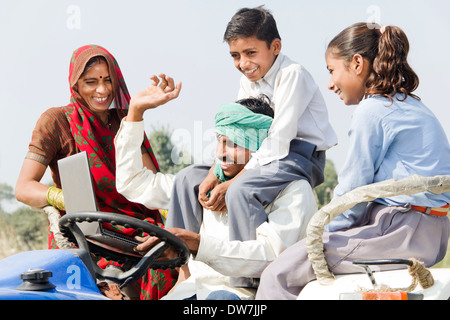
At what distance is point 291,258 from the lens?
8.88 ft

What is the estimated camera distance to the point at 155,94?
3.57m

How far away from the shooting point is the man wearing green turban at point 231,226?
299 centimetres

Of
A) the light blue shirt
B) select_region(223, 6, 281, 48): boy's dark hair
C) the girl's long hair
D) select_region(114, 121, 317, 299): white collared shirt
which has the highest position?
select_region(223, 6, 281, 48): boy's dark hair

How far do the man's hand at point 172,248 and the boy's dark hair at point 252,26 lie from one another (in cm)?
134

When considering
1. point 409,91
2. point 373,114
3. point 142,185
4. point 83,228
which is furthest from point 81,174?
point 409,91

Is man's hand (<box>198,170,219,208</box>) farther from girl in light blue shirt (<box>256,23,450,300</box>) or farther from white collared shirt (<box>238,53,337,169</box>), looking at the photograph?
girl in light blue shirt (<box>256,23,450,300</box>)

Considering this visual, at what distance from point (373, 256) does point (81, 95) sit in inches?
101

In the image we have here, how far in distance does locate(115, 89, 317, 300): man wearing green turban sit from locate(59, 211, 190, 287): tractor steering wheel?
97 millimetres

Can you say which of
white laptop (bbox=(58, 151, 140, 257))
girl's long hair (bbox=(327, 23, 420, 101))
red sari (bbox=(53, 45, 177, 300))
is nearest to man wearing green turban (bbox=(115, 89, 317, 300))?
white laptop (bbox=(58, 151, 140, 257))

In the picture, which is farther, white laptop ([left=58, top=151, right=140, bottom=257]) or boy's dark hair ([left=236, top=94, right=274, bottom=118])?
boy's dark hair ([left=236, top=94, right=274, bottom=118])

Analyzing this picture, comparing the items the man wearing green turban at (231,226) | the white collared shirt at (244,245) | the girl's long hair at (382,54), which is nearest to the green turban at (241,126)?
the man wearing green turban at (231,226)

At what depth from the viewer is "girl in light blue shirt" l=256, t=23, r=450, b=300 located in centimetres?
265

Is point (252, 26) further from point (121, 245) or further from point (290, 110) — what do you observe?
point (121, 245)

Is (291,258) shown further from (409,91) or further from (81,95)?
(81,95)
